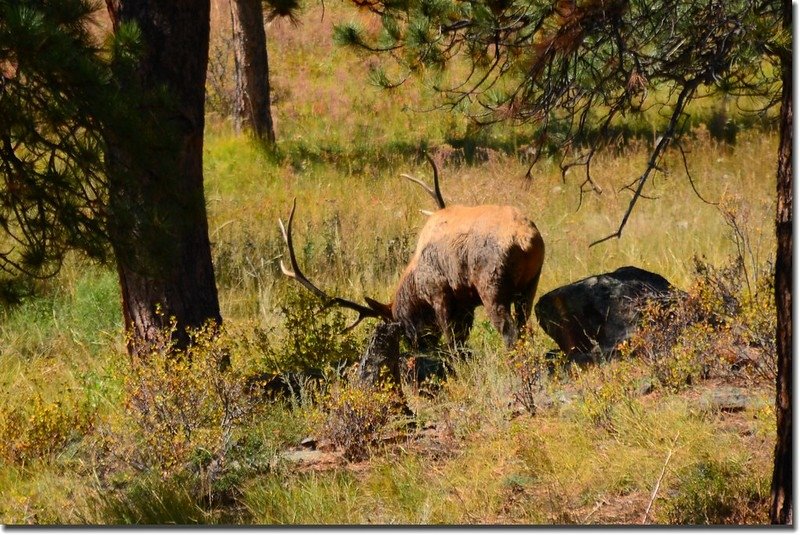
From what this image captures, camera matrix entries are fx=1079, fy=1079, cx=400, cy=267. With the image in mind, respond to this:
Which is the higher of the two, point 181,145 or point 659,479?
point 181,145

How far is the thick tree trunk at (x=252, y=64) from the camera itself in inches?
637

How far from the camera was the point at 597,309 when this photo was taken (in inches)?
283

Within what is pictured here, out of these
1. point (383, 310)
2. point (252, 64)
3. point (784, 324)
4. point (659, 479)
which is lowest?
point (659, 479)

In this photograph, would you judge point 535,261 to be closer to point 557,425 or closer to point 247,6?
point 557,425

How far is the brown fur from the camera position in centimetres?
704

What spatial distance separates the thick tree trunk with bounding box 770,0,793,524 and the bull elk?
3046 millimetres

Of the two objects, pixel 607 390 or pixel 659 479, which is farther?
pixel 607 390

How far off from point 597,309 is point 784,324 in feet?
10.6

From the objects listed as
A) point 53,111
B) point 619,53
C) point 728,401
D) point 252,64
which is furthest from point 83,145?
point 252,64

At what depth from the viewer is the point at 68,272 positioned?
1011 cm

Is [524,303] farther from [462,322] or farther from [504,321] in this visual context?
[462,322]

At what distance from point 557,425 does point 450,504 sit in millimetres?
959

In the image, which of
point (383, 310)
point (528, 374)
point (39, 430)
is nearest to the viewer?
point (39, 430)

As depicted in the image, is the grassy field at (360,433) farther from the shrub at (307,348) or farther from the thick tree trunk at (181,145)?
the thick tree trunk at (181,145)
